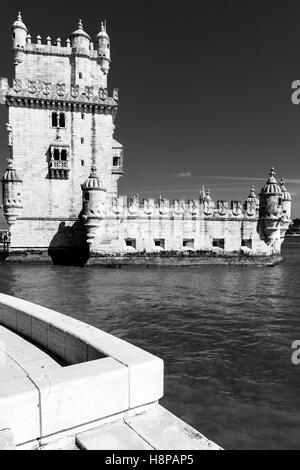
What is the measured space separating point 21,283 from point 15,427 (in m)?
17.8

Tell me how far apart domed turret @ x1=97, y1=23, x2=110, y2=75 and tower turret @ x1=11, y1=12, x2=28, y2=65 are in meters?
6.78

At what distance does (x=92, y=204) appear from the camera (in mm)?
26453

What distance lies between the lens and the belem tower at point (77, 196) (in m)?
A: 27.8

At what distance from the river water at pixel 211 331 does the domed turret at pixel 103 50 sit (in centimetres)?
2023

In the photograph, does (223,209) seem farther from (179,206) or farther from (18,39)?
(18,39)

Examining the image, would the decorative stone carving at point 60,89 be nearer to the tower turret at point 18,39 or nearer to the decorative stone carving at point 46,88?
the decorative stone carving at point 46,88

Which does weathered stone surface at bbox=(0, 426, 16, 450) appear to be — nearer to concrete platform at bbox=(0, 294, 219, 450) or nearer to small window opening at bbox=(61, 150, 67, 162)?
concrete platform at bbox=(0, 294, 219, 450)

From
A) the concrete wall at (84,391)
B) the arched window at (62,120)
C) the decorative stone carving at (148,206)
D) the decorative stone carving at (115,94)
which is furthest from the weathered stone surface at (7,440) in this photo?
the decorative stone carving at (115,94)

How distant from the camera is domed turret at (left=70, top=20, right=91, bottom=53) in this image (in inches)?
1179

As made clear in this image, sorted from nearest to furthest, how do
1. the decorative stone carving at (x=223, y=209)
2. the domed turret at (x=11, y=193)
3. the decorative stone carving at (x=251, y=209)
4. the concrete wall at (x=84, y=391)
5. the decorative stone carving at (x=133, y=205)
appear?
the concrete wall at (x=84, y=391)
the domed turret at (x=11, y=193)
the decorative stone carving at (x=133, y=205)
the decorative stone carving at (x=223, y=209)
the decorative stone carving at (x=251, y=209)

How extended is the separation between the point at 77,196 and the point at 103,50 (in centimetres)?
1429

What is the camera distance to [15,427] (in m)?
3.08

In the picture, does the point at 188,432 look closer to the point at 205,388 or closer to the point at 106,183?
the point at 205,388
